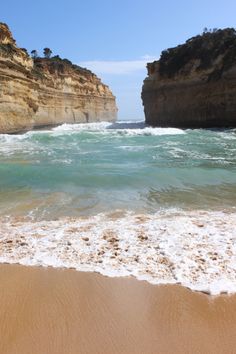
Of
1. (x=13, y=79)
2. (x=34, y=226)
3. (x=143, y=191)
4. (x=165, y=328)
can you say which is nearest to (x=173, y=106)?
(x=13, y=79)

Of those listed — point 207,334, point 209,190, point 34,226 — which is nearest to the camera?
point 207,334

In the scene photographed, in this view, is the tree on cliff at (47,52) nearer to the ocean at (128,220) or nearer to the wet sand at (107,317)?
the ocean at (128,220)

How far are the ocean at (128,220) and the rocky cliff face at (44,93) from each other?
1562 centimetres

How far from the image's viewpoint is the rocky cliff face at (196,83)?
29766 mm

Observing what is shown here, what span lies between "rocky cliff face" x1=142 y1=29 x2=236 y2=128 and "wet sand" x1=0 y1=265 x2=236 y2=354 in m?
28.0

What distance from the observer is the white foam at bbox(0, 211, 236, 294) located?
11.0ft

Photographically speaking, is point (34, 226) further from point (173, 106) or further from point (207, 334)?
point (173, 106)

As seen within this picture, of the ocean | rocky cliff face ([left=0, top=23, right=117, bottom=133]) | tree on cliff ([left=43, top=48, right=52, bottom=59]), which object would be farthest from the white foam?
tree on cliff ([left=43, top=48, right=52, bottom=59])

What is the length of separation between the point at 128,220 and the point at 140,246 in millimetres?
1197

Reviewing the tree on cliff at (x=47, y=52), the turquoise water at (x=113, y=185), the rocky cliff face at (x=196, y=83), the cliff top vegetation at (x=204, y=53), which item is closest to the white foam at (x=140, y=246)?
the turquoise water at (x=113, y=185)

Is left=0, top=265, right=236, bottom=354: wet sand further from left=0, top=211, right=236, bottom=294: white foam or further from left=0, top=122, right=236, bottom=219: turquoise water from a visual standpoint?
left=0, top=122, right=236, bottom=219: turquoise water

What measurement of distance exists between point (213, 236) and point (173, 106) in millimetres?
32627

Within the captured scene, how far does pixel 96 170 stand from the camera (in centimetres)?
977

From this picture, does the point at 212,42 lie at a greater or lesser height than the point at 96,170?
greater
